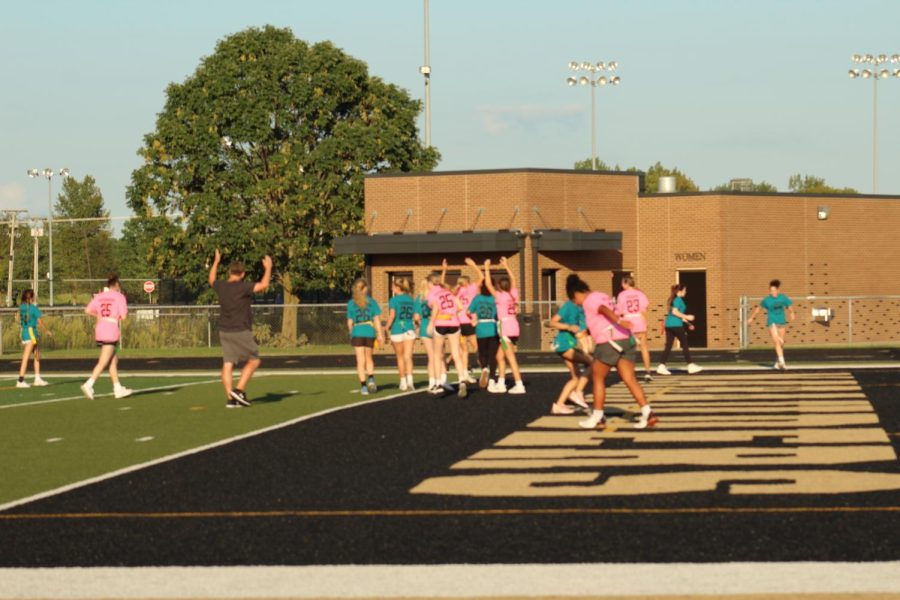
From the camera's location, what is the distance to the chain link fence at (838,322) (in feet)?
152

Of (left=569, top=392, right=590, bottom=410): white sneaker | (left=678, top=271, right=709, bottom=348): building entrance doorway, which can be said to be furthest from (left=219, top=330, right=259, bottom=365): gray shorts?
(left=678, top=271, right=709, bottom=348): building entrance doorway

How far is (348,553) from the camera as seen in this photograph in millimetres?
8625

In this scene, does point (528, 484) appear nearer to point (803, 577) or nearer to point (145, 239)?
point (803, 577)

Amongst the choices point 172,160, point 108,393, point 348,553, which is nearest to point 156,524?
point 348,553

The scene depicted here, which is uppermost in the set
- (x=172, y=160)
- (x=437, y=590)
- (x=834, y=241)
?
(x=172, y=160)

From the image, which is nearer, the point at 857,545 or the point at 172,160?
the point at 857,545

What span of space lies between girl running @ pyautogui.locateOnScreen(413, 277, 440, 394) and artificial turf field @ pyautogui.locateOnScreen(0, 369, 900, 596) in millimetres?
1251

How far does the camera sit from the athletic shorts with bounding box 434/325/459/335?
69.5ft

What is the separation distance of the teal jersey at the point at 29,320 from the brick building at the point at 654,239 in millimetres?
20668

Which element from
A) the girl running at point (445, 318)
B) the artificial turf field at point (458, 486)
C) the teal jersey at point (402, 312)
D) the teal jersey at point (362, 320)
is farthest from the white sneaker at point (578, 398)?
the teal jersey at point (402, 312)

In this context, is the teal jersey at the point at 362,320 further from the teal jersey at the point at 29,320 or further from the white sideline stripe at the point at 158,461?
the teal jersey at the point at 29,320

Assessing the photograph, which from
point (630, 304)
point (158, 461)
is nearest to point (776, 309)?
point (630, 304)

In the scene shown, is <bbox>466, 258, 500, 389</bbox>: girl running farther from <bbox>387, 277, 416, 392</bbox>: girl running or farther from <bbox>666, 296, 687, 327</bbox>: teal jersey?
<bbox>666, 296, 687, 327</bbox>: teal jersey

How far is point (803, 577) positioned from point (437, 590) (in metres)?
1.95
